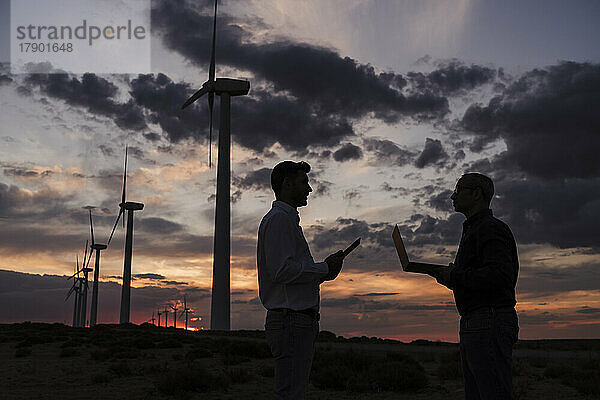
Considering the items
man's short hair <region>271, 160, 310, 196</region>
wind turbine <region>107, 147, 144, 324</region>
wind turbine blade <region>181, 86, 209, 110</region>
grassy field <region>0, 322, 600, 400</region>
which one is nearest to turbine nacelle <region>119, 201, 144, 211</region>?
wind turbine <region>107, 147, 144, 324</region>

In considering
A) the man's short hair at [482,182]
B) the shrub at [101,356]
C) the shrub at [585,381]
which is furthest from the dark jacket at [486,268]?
the shrub at [101,356]

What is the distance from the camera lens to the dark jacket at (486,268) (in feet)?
15.3

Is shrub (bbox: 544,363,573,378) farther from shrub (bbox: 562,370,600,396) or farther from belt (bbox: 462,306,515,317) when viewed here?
belt (bbox: 462,306,515,317)

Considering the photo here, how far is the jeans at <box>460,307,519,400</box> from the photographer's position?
15.2 ft

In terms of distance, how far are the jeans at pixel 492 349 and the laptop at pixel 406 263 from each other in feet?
2.00

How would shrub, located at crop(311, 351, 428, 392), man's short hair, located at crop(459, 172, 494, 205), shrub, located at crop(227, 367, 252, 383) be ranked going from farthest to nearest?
shrub, located at crop(227, 367, 252, 383)
shrub, located at crop(311, 351, 428, 392)
man's short hair, located at crop(459, 172, 494, 205)

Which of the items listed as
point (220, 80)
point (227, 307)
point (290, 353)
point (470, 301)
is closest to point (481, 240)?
point (470, 301)

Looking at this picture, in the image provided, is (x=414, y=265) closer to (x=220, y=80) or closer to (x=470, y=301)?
(x=470, y=301)

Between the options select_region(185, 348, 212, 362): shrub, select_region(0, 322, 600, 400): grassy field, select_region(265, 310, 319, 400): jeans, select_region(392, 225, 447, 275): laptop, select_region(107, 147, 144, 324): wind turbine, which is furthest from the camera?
select_region(107, 147, 144, 324): wind turbine

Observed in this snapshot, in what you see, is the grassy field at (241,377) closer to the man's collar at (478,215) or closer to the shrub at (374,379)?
the shrub at (374,379)

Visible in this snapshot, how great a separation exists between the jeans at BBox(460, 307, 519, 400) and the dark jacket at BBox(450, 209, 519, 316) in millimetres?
99

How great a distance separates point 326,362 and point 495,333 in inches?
530

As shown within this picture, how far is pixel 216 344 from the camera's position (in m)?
24.0

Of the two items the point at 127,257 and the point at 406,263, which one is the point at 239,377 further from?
the point at 127,257
